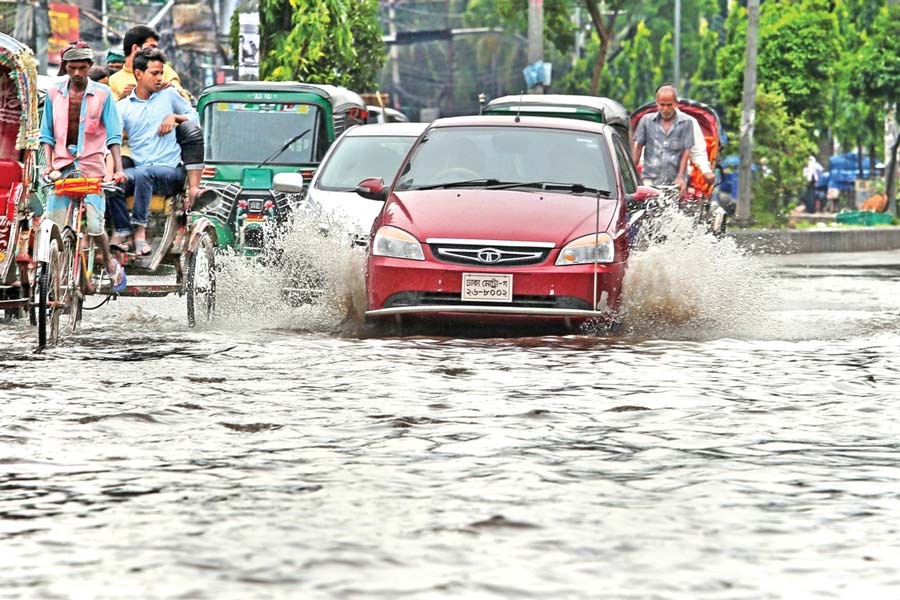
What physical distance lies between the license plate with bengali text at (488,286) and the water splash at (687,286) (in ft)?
3.15

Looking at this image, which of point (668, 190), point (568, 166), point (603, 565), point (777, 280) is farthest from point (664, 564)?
point (777, 280)

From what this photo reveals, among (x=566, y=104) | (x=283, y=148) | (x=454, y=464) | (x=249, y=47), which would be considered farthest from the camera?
(x=566, y=104)

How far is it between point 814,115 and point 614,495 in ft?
142

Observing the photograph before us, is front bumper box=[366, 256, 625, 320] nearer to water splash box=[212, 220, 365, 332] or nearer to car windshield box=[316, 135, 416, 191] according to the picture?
water splash box=[212, 220, 365, 332]

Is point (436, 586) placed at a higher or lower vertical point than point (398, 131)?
lower

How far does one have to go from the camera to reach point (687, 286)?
13594 mm

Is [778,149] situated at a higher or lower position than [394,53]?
lower

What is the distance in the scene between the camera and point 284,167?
19.7 meters

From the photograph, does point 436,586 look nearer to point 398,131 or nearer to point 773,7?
point 398,131

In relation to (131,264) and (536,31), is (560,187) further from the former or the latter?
(536,31)

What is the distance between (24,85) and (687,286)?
14.9 feet

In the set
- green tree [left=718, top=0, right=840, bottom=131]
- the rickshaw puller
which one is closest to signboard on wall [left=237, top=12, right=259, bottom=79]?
the rickshaw puller

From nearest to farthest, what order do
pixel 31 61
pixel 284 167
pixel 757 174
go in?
pixel 31 61, pixel 284 167, pixel 757 174

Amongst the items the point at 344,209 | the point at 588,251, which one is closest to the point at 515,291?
the point at 588,251
